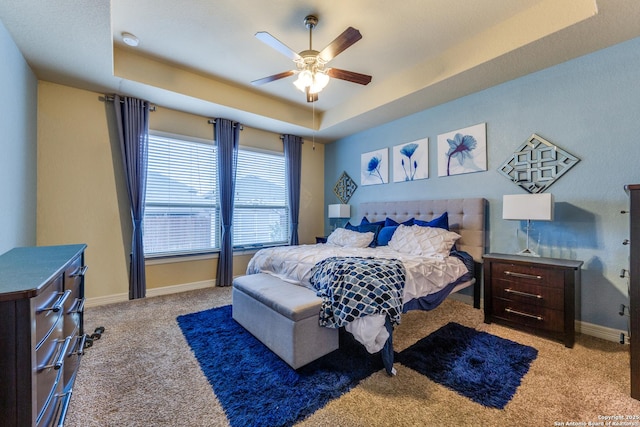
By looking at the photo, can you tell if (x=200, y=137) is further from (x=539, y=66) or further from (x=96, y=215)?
(x=539, y=66)

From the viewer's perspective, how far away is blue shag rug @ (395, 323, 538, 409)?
67.3 inches

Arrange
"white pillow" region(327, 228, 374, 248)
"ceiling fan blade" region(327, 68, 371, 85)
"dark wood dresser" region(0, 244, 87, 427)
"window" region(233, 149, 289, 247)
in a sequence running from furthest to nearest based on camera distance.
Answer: "window" region(233, 149, 289, 247) → "white pillow" region(327, 228, 374, 248) → "ceiling fan blade" region(327, 68, 371, 85) → "dark wood dresser" region(0, 244, 87, 427)

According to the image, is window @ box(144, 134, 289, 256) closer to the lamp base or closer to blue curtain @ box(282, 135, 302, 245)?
blue curtain @ box(282, 135, 302, 245)

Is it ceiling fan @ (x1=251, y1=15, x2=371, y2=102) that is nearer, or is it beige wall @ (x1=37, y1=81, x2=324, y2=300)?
ceiling fan @ (x1=251, y1=15, x2=371, y2=102)

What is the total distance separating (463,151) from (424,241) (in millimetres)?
1373

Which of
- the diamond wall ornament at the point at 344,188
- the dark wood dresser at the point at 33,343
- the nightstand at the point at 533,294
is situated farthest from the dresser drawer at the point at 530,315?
the dark wood dresser at the point at 33,343

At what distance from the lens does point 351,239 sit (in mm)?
3754

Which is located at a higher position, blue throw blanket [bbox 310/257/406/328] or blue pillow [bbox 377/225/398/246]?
blue pillow [bbox 377/225/398/246]

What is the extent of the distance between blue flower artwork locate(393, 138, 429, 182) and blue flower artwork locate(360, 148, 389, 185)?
0.59 feet

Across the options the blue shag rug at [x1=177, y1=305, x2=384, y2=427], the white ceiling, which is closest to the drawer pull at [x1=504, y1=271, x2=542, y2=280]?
the blue shag rug at [x1=177, y1=305, x2=384, y2=427]

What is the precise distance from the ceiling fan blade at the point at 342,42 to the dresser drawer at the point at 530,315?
2.82 meters

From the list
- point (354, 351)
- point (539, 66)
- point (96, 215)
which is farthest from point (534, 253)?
point (96, 215)

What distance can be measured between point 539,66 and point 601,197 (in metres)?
1.47

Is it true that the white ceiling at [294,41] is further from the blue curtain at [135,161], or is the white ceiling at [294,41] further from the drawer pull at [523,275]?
the drawer pull at [523,275]
